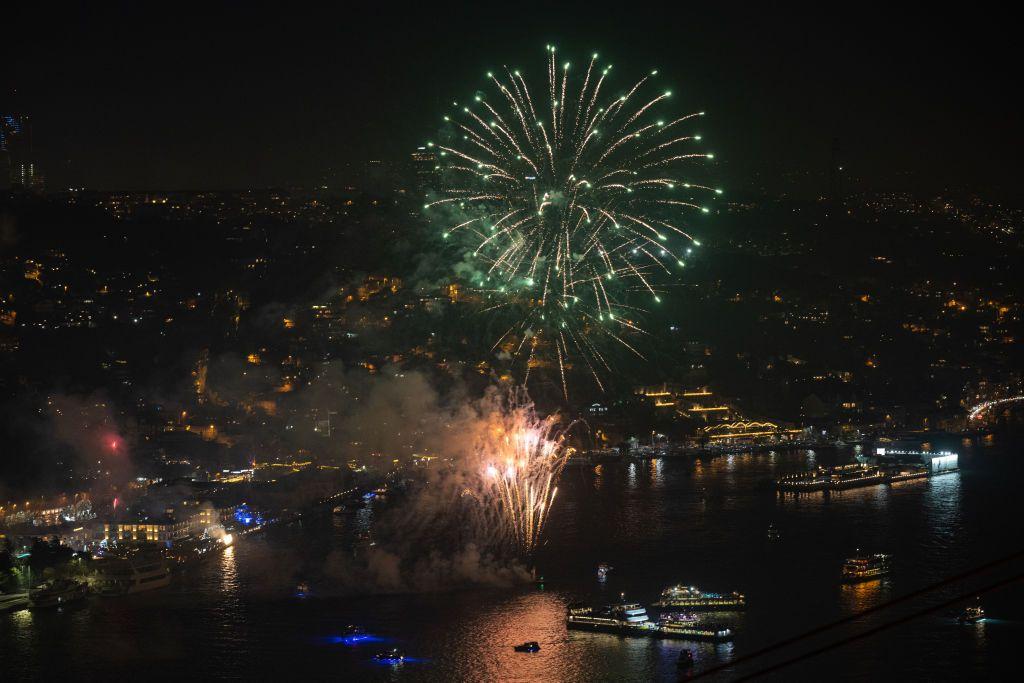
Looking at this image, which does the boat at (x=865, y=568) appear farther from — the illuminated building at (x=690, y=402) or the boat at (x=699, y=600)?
the illuminated building at (x=690, y=402)

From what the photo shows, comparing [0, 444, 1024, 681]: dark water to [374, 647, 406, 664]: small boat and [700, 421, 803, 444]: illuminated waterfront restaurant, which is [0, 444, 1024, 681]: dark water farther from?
[700, 421, 803, 444]: illuminated waterfront restaurant

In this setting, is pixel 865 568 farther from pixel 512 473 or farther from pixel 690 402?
pixel 690 402

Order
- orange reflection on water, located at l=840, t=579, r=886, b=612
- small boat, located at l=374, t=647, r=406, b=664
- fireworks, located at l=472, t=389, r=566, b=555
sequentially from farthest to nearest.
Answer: fireworks, located at l=472, t=389, r=566, b=555 → orange reflection on water, located at l=840, t=579, r=886, b=612 → small boat, located at l=374, t=647, r=406, b=664

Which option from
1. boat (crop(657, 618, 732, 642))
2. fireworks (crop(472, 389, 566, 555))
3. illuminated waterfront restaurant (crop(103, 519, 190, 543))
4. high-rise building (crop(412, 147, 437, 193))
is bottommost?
boat (crop(657, 618, 732, 642))

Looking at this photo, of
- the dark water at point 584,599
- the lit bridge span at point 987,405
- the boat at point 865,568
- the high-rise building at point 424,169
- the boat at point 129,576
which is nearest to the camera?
the dark water at point 584,599

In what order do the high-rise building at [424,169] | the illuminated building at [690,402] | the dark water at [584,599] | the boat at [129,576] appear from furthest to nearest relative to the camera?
the illuminated building at [690,402] → the high-rise building at [424,169] → the boat at [129,576] → the dark water at [584,599]

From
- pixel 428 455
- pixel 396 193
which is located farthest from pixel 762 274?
pixel 428 455

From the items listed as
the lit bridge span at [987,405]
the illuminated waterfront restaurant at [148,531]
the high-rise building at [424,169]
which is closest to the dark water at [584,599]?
the illuminated waterfront restaurant at [148,531]

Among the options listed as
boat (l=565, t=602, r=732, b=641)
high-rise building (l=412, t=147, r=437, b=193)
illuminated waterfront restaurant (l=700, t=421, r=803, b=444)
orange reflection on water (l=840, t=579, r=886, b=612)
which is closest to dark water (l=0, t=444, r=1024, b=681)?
orange reflection on water (l=840, t=579, r=886, b=612)

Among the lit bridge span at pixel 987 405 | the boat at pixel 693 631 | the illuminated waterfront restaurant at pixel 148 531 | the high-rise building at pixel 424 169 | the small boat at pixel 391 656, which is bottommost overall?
the small boat at pixel 391 656
